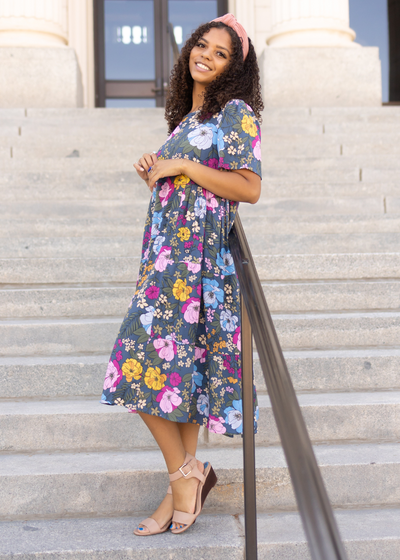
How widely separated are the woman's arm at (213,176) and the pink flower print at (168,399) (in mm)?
616

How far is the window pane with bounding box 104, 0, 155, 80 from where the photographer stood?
9086 millimetres

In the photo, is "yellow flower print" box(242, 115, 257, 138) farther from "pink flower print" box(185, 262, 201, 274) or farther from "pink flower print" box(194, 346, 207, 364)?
"pink flower print" box(194, 346, 207, 364)

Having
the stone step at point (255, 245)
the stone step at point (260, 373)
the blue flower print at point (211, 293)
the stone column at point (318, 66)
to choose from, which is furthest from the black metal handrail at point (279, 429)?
the stone column at point (318, 66)

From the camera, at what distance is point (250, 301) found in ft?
4.88

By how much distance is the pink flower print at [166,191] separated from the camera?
1.77 m

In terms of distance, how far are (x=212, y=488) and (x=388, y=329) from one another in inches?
55.8

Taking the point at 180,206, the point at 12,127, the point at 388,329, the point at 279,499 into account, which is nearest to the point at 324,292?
the point at 388,329

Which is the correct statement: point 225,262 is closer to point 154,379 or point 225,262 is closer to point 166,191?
point 166,191

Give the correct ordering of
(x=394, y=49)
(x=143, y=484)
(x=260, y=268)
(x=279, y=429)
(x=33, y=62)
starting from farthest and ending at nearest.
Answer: (x=394, y=49) < (x=33, y=62) < (x=260, y=268) < (x=143, y=484) < (x=279, y=429)

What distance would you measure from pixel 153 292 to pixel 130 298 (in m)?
1.44

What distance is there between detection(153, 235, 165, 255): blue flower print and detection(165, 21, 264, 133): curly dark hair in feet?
1.32

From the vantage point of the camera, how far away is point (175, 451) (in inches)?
68.4

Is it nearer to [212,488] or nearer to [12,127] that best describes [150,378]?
[212,488]

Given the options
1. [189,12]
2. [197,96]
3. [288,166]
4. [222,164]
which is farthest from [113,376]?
Answer: [189,12]
